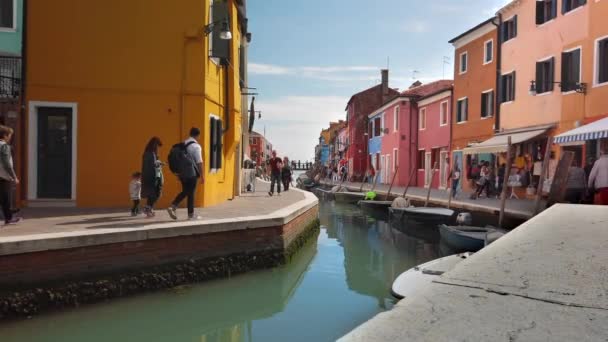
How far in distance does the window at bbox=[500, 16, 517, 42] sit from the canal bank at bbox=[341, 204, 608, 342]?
1765 cm

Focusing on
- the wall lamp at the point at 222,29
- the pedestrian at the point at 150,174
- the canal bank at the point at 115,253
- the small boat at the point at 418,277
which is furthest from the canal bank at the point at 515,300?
the wall lamp at the point at 222,29

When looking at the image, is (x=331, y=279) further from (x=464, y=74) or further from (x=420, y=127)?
(x=420, y=127)

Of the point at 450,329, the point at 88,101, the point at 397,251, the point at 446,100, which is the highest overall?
the point at 446,100

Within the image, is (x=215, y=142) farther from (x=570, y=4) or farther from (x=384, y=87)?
(x=384, y=87)

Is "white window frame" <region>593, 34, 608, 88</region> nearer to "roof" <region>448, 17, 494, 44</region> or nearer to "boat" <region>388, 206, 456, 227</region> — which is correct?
"boat" <region>388, 206, 456, 227</region>

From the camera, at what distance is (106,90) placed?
9898 millimetres

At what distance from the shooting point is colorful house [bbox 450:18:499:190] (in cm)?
2038

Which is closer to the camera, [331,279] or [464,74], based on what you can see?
[331,279]

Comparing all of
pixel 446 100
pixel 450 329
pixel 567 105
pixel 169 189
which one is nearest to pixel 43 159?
pixel 169 189

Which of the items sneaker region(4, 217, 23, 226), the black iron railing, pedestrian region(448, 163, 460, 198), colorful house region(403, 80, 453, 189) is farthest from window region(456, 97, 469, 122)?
sneaker region(4, 217, 23, 226)

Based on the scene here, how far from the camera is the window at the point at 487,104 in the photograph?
2039cm

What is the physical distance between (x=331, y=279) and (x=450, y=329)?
23.4ft

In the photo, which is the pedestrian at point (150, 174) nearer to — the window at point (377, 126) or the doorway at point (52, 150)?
the doorway at point (52, 150)

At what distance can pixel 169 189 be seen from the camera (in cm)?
1013
